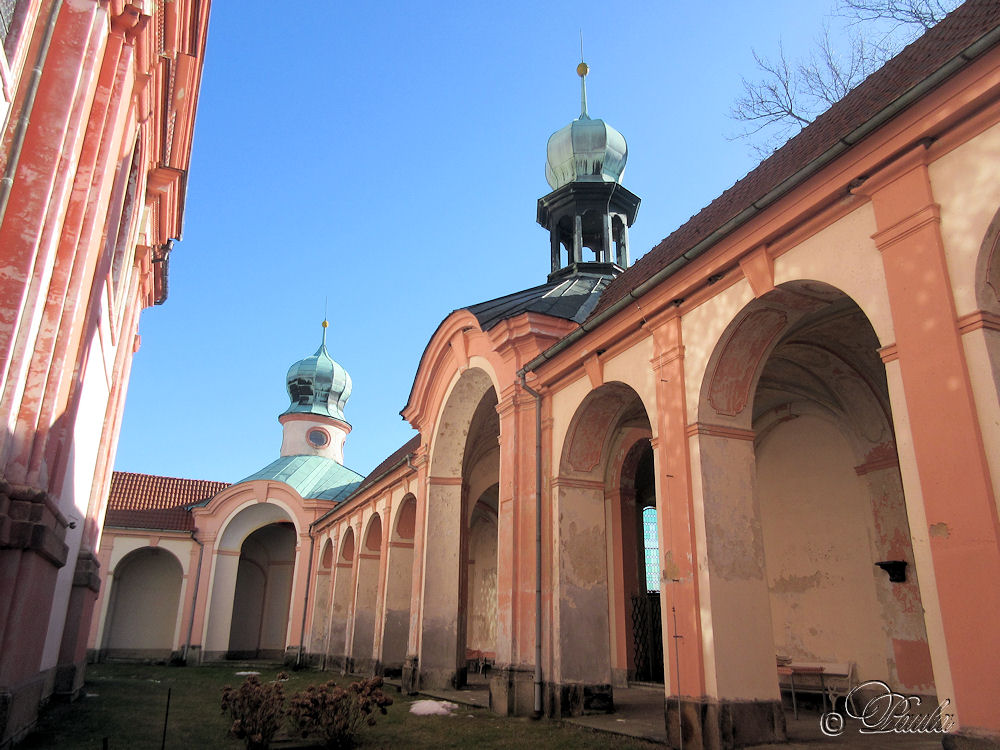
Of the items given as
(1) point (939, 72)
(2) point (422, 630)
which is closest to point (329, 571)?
(2) point (422, 630)

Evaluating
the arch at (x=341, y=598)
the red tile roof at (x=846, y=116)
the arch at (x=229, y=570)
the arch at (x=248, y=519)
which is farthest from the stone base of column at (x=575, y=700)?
the arch at (x=229, y=570)

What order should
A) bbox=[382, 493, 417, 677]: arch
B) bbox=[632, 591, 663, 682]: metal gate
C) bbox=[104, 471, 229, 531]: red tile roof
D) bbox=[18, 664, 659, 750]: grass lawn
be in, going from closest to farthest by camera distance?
bbox=[18, 664, 659, 750]: grass lawn
bbox=[632, 591, 663, 682]: metal gate
bbox=[382, 493, 417, 677]: arch
bbox=[104, 471, 229, 531]: red tile roof

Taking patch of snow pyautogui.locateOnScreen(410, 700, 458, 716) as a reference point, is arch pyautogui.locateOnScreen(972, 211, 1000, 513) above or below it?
above

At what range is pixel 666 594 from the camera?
7570 millimetres

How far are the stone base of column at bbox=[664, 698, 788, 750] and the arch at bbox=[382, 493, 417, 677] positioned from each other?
33.4 feet

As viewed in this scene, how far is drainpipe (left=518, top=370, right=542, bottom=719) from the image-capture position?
9.66m

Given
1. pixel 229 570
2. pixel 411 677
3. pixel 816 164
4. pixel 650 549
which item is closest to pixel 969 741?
pixel 816 164

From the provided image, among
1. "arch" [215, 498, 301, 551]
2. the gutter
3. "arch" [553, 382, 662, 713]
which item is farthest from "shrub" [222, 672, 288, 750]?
"arch" [215, 498, 301, 551]

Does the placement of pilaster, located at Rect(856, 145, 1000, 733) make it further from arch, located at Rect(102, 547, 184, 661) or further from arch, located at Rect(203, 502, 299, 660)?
arch, located at Rect(102, 547, 184, 661)

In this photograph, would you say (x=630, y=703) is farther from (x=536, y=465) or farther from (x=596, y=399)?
(x=596, y=399)

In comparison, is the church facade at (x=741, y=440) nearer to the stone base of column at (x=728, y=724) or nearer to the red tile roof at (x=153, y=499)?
Result: the stone base of column at (x=728, y=724)

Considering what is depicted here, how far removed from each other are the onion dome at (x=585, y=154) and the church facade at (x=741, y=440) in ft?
0.22

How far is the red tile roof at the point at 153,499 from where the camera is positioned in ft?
90.4

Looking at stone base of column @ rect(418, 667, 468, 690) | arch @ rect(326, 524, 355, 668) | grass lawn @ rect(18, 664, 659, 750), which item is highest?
arch @ rect(326, 524, 355, 668)
